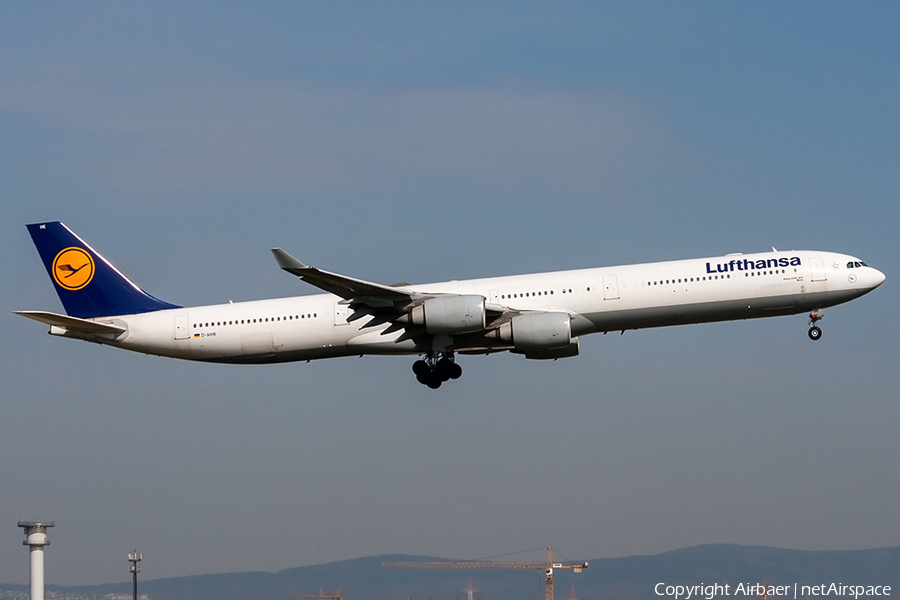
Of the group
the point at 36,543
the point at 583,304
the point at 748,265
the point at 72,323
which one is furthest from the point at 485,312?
the point at 36,543

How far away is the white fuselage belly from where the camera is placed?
42.3m

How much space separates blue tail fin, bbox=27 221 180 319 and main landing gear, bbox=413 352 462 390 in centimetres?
1062

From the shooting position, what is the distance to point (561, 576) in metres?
163

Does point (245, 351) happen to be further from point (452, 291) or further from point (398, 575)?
point (398, 575)

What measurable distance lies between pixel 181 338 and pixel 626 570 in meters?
127

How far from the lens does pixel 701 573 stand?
Answer: 148500 millimetres

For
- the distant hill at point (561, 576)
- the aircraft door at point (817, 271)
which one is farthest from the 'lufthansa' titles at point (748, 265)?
the distant hill at point (561, 576)

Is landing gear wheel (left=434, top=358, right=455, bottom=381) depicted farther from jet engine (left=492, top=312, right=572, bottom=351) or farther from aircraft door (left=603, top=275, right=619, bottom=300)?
aircraft door (left=603, top=275, right=619, bottom=300)

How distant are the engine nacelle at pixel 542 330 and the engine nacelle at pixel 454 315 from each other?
143 centimetres

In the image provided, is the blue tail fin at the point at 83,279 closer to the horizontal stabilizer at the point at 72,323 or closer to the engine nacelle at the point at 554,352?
the horizontal stabilizer at the point at 72,323

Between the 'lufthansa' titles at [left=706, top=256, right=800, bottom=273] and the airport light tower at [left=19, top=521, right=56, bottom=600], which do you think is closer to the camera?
the 'lufthansa' titles at [left=706, top=256, right=800, bottom=273]

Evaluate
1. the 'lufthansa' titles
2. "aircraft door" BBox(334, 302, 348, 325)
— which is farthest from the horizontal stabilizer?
the 'lufthansa' titles

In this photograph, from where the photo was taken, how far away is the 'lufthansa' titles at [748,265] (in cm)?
4253

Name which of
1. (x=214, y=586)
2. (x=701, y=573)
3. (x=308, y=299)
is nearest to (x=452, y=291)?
(x=308, y=299)
